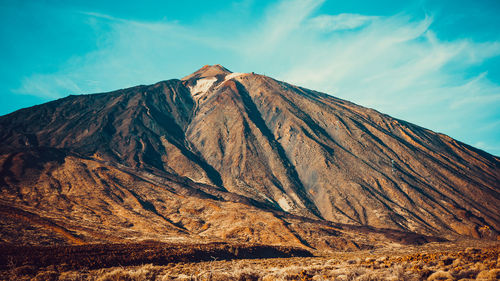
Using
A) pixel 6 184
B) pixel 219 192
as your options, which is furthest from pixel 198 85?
pixel 6 184

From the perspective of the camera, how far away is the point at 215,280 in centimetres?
1359

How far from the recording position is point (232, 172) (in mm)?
89250

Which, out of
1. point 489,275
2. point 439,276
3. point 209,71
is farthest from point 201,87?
point 489,275

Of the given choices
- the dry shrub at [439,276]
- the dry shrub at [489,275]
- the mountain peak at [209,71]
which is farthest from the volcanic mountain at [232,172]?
the dry shrub at [489,275]

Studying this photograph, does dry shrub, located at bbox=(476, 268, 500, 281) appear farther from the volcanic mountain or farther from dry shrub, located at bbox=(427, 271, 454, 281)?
the volcanic mountain

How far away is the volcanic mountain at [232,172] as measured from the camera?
51406 mm

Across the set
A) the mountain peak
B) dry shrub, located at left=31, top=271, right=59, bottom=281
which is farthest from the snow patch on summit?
dry shrub, located at left=31, top=271, right=59, bottom=281

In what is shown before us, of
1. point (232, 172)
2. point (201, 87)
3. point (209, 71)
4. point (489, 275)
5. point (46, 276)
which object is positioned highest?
point (209, 71)

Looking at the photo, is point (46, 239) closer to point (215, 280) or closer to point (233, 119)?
point (215, 280)

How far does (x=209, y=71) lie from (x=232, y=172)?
9896cm

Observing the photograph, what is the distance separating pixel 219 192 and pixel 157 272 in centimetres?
5875

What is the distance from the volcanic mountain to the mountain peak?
25.3m

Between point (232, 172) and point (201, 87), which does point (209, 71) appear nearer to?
point (201, 87)

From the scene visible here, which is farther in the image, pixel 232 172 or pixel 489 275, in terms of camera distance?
pixel 232 172
